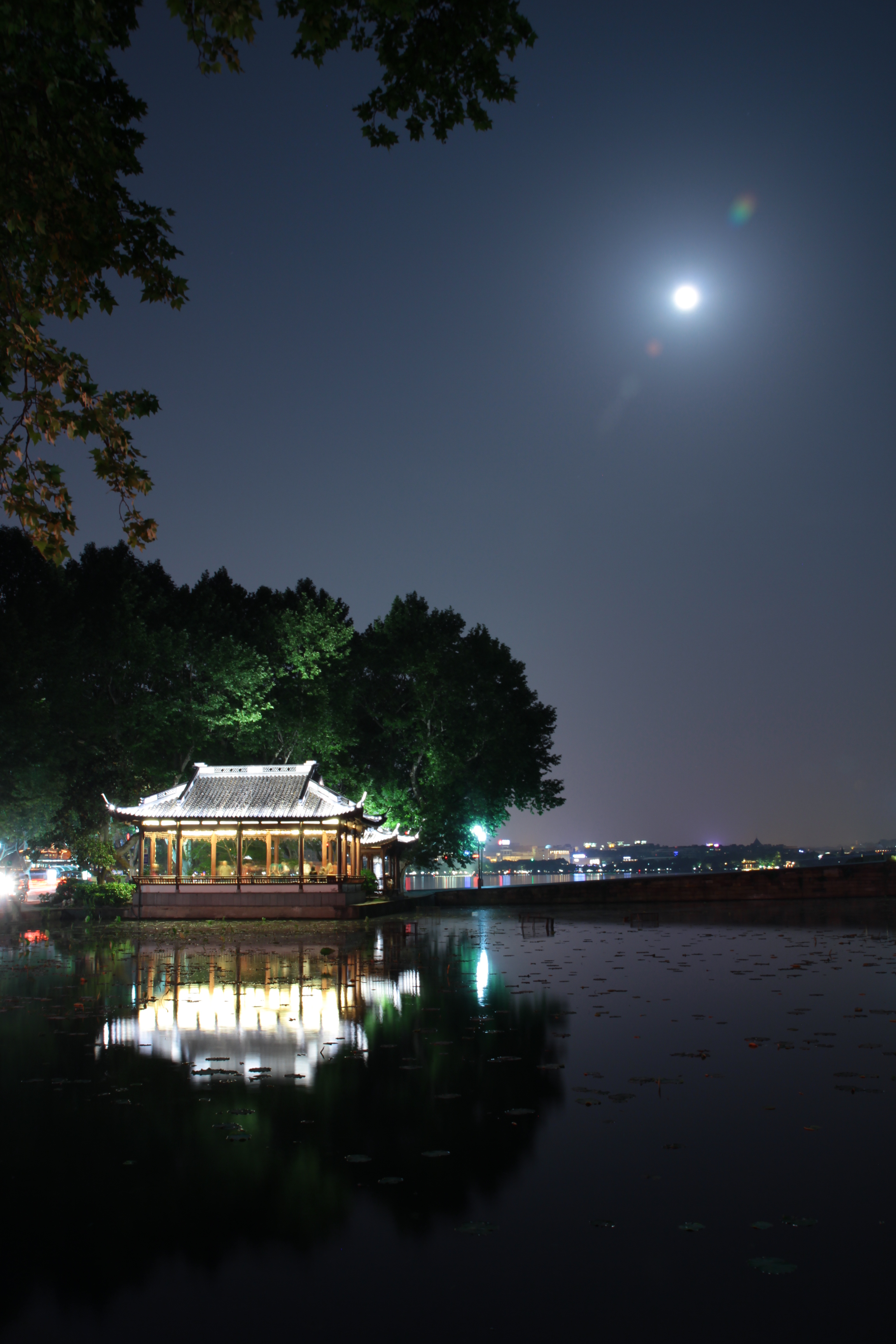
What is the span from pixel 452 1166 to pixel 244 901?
31086mm

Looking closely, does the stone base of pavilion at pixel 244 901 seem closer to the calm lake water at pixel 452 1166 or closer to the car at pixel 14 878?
the car at pixel 14 878

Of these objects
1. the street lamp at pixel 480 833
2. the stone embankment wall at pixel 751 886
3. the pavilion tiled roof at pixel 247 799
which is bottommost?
the stone embankment wall at pixel 751 886

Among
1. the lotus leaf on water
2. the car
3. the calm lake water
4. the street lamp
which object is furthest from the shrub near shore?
the lotus leaf on water

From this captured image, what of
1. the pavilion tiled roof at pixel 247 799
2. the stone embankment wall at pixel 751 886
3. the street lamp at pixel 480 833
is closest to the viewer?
the pavilion tiled roof at pixel 247 799

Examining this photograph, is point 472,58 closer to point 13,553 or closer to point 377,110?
point 377,110

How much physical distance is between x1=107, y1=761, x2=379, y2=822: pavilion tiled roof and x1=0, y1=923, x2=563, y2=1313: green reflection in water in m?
21.0

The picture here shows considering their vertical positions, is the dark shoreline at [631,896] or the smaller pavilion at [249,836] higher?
the smaller pavilion at [249,836]

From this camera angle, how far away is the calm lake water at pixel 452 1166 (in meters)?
Result: 4.25

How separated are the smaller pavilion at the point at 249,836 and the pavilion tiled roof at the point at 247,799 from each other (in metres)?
0.04

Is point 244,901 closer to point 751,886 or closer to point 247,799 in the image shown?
point 247,799

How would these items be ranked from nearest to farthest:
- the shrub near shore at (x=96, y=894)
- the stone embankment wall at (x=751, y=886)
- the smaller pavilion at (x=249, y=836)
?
the smaller pavilion at (x=249, y=836), the shrub near shore at (x=96, y=894), the stone embankment wall at (x=751, y=886)

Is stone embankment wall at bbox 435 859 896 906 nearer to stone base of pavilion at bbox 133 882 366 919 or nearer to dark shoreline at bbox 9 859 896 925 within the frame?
dark shoreline at bbox 9 859 896 925

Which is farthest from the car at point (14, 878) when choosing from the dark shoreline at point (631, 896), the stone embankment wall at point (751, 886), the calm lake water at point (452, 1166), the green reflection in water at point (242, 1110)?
the stone embankment wall at point (751, 886)

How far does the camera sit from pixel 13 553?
42.2m
